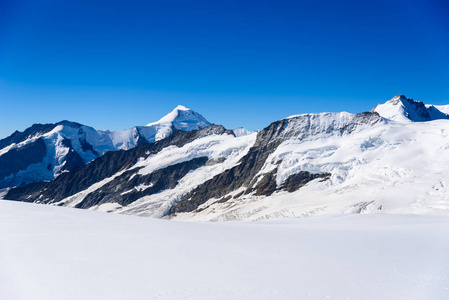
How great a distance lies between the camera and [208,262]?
49.1 ft

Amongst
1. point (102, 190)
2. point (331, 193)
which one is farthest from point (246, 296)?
point (102, 190)

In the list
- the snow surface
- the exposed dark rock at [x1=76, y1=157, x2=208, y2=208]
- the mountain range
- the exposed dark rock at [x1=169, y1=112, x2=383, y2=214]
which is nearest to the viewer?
the snow surface

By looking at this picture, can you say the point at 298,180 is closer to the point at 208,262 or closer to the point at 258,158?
the point at 258,158

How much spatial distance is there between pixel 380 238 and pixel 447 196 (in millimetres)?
85838

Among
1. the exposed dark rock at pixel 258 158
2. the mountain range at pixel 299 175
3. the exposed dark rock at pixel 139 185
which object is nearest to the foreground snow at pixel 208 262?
the mountain range at pixel 299 175

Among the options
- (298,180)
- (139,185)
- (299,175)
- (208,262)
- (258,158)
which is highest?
(258,158)

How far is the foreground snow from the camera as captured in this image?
38.0 ft

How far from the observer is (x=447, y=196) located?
9231 cm

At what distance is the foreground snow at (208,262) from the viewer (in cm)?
1158

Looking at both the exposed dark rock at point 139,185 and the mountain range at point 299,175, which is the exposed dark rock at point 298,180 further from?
the exposed dark rock at point 139,185

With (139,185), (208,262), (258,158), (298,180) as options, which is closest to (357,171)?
(298,180)

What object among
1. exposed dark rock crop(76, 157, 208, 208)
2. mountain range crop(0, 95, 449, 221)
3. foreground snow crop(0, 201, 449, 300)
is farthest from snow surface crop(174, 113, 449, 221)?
foreground snow crop(0, 201, 449, 300)

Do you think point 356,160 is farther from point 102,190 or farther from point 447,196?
point 102,190

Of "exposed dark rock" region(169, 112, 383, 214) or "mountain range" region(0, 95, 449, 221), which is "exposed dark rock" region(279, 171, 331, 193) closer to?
"mountain range" region(0, 95, 449, 221)
